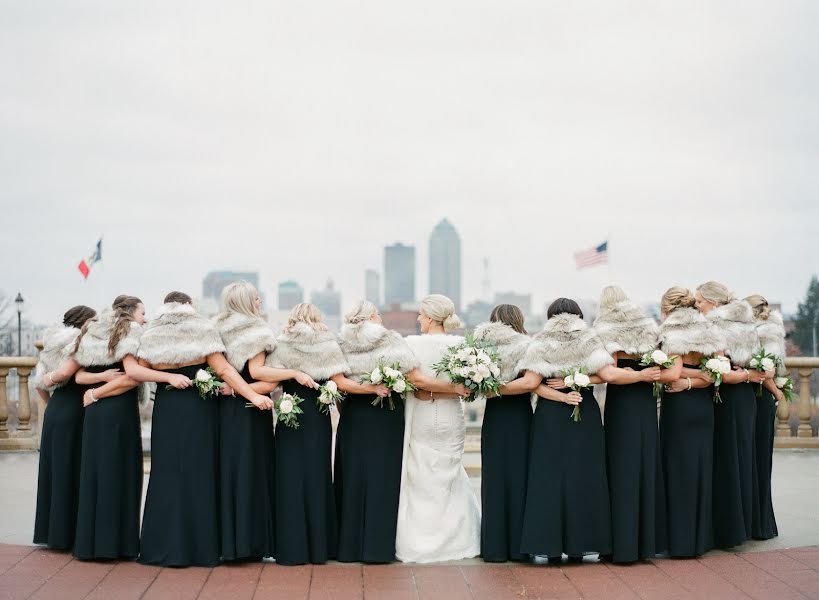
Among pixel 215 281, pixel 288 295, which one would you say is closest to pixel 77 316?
pixel 215 281

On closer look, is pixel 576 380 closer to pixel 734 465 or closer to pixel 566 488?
pixel 566 488

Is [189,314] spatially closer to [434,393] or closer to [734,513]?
[434,393]

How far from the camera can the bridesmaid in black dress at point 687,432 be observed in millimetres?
7902

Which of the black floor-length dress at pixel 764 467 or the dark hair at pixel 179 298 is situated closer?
the dark hair at pixel 179 298

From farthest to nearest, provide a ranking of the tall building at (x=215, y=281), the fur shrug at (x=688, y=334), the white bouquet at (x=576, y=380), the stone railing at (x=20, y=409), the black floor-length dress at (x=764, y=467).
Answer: the tall building at (x=215, y=281)
the stone railing at (x=20, y=409)
the black floor-length dress at (x=764, y=467)
the fur shrug at (x=688, y=334)
the white bouquet at (x=576, y=380)

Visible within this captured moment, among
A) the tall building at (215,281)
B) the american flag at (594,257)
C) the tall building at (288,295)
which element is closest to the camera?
the american flag at (594,257)

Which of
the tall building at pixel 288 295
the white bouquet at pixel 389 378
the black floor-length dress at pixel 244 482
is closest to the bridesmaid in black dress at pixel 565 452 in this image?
the white bouquet at pixel 389 378

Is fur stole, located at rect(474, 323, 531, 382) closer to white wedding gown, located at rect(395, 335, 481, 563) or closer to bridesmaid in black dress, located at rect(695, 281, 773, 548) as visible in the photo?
white wedding gown, located at rect(395, 335, 481, 563)

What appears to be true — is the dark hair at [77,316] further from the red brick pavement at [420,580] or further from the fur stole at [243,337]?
the red brick pavement at [420,580]

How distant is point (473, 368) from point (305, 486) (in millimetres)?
1648

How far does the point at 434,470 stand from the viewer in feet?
26.6

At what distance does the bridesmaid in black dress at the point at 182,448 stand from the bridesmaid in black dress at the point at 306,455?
14.3 inches

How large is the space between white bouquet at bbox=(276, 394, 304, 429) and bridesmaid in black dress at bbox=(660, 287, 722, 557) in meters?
2.98

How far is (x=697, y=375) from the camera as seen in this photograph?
315 inches
